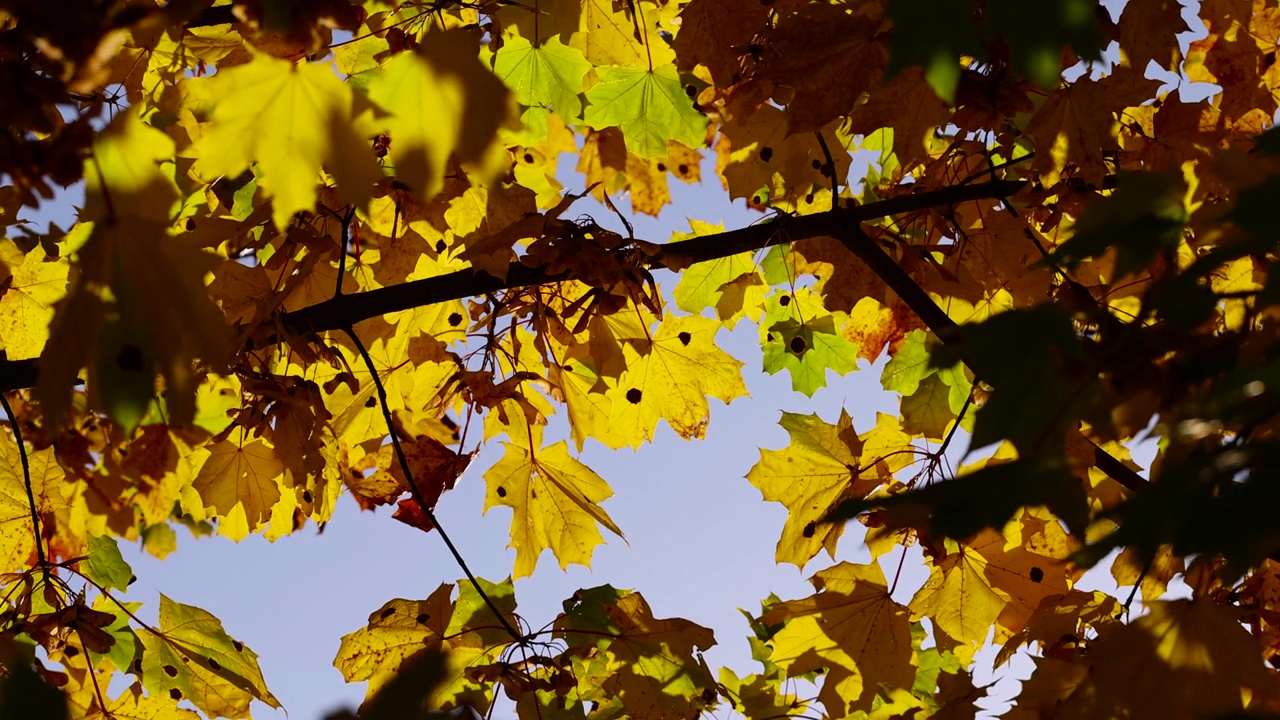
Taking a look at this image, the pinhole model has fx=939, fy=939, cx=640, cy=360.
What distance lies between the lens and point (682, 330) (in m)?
3.18

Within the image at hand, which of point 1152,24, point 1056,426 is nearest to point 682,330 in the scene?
point 1152,24

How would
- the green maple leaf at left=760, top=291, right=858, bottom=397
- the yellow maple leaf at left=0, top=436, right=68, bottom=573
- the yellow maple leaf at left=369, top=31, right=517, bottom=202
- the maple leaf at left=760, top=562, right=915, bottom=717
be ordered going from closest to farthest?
the yellow maple leaf at left=369, top=31, right=517, bottom=202
the maple leaf at left=760, top=562, right=915, bottom=717
the yellow maple leaf at left=0, top=436, right=68, bottom=573
the green maple leaf at left=760, top=291, right=858, bottom=397

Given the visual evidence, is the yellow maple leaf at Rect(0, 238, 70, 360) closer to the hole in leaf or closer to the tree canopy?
the tree canopy

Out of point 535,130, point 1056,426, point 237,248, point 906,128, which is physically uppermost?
point 535,130

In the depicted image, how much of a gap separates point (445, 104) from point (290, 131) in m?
0.26

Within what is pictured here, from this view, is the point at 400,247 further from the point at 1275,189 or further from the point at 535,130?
the point at 1275,189

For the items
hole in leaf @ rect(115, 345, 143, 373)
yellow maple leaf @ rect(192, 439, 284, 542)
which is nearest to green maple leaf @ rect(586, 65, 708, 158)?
yellow maple leaf @ rect(192, 439, 284, 542)

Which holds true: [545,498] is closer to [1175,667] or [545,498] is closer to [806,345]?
[806,345]

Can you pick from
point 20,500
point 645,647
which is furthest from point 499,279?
point 20,500

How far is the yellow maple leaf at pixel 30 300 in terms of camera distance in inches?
113

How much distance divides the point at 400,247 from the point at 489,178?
58.5 inches

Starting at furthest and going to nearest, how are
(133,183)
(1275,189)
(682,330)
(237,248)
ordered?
(682,330), (237,248), (133,183), (1275,189)

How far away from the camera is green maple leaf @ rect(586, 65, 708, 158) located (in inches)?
134

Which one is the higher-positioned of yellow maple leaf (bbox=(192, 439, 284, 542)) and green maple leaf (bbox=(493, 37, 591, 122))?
green maple leaf (bbox=(493, 37, 591, 122))
